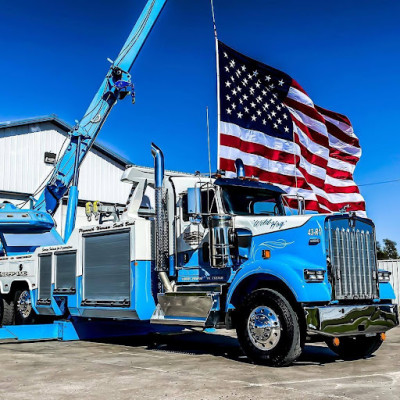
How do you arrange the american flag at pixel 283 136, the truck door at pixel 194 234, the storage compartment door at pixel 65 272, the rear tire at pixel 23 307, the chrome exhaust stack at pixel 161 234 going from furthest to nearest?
the rear tire at pixel 23 307 < the american flag at pixel 283 136 < the storage compartment door at pixel 65 272 < the chrome exhaust stack at pixel 161 234 < the truck door at pixel 194 234

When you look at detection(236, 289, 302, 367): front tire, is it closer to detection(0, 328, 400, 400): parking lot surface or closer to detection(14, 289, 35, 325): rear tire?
detection(0, 328, 400, 400): parking lot surface

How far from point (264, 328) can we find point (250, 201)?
244 centimetres

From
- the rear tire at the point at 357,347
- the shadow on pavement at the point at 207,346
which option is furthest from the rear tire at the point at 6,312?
the rear tire at the point at 357,347

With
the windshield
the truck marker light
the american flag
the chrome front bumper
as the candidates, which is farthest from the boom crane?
the chrome front bumper

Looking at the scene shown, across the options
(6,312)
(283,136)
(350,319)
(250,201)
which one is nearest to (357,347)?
(350,319)

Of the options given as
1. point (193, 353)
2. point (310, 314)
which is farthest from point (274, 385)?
point (193, 353)

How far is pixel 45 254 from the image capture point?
12.2m

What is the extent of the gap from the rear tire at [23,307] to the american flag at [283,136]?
5409 mm

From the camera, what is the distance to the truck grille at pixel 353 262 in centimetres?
797

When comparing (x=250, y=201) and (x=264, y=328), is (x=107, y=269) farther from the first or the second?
(x=264, y=328)

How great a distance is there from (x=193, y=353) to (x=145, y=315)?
3.44 ft

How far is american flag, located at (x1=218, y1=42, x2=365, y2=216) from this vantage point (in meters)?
12.3

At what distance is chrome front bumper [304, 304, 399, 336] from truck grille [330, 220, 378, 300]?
0.87 ft

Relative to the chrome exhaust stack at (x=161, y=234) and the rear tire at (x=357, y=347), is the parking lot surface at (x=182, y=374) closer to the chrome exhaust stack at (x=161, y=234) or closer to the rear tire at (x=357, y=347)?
the rear tire at (x=357, y=347)
